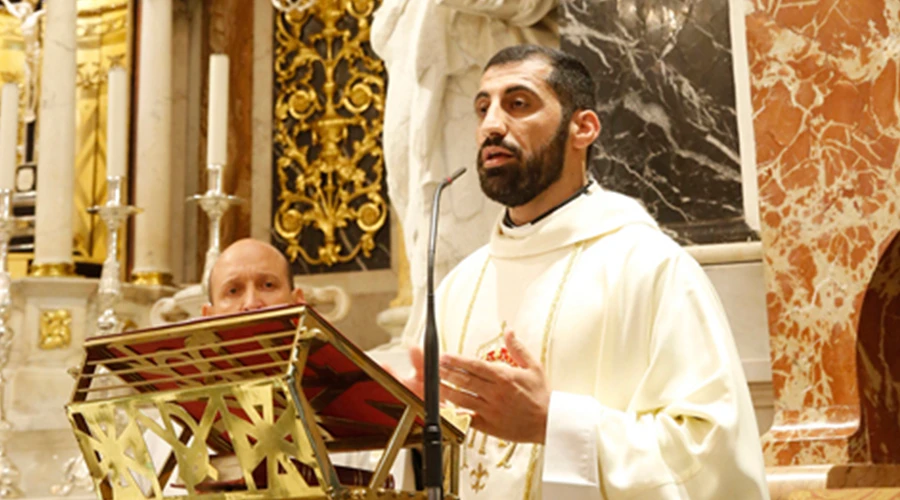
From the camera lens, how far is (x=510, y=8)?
4879 mm

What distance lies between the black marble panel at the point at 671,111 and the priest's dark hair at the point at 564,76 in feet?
4.43

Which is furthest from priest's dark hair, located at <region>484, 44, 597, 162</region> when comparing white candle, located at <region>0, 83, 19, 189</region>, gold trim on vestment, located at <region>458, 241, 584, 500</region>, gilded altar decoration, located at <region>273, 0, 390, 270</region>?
gilded altar decoration, located at <region>273, 0, 390, 270</region>

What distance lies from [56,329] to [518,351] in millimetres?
5525

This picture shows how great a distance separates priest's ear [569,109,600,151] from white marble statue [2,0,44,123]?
661 centimetres

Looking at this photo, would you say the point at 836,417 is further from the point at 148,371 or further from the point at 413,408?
the point at 148,371

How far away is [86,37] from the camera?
28.1 ft

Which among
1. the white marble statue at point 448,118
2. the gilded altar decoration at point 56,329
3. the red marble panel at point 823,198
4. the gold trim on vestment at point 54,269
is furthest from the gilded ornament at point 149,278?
the red marble panel at point 823,198

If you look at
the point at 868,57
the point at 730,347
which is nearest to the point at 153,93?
the point at 868,57

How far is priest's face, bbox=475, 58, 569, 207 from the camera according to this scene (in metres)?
2.69

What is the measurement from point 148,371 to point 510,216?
1.07 meters

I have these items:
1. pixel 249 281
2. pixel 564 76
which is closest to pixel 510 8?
pixel 249 281

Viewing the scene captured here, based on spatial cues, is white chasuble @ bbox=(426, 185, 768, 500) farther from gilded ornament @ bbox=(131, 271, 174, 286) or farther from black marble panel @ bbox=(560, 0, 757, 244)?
gilded ornament @ bbox=(131, 271, 174, 286)

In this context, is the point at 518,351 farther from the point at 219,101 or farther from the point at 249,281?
the point at 219,101

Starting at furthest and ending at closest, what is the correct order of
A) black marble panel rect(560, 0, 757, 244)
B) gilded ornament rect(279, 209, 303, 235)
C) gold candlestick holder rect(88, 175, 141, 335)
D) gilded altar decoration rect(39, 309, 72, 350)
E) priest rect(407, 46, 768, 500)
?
gilded ornament rect(279, 209, 303, 235)
gilded altar decoration rect(39, 309, 72, 350)
gold candlestick holder rect(88, 175, 141, 335)
black marble panel rect(560, 0, 757, 244)
priest rect(407, 46, 768, 500)
